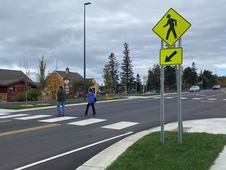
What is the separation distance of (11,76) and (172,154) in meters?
57.6

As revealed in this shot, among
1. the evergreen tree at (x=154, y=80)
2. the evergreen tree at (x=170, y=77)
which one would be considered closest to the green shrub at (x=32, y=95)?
the evergreen tree at (x=170, y=77)

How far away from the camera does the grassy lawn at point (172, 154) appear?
6955 millimetres

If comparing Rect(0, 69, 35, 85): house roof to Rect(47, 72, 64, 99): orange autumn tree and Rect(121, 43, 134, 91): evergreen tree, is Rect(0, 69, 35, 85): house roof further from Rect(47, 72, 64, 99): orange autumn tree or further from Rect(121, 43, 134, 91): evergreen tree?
Rect(121, 43, 134, 91): evergreen tree

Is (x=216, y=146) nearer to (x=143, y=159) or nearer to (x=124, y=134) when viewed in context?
(x=143, y=159)

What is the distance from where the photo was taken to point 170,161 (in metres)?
7.27

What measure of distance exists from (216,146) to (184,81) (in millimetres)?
109466

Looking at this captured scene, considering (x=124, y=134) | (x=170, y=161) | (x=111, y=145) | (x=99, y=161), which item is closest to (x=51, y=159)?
(x=99, y=161)

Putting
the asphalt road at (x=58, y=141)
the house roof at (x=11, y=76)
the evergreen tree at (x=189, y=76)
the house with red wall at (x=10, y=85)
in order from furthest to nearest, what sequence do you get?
the evergreen tree at (x=189, y=76) < the house roof at (x=11, y=76) < the house with red wall at (x=10, y=85) < the asphalt road at (x=58, y=141)

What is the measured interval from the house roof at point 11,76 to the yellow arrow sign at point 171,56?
50552 millimetres

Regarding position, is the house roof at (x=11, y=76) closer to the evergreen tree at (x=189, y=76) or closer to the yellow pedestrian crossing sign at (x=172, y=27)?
the yellow pedestrian crossing sign at (x=172, y=27)

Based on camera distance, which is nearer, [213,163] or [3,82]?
[213,163]

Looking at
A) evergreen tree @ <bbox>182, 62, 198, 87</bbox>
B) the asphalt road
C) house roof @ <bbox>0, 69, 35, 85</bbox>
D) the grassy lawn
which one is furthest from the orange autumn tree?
evergreen tree @ <bbox>182, 62, 198, 87</bbox>

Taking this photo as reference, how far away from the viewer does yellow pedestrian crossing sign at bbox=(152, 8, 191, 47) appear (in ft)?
28.9

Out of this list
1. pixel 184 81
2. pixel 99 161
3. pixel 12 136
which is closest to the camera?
pixel 99 161
